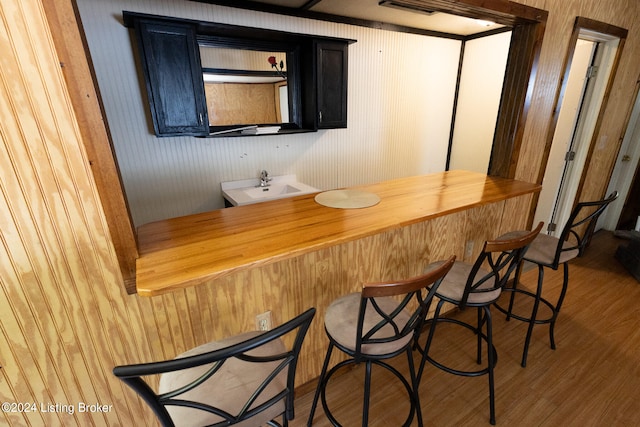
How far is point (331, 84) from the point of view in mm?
2576

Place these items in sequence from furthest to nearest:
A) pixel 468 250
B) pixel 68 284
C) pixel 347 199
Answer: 1. pixel 468 250
2. pixel 347 199
3. pixel 68 284

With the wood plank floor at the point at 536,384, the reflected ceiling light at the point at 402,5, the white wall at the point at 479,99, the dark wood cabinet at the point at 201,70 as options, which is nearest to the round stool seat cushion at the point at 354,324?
the wood plank floor at the point at 536,384

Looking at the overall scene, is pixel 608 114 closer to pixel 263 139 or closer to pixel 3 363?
pixel 263 139

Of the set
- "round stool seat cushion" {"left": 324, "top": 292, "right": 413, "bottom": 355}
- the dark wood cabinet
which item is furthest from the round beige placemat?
the dark wood cabinet

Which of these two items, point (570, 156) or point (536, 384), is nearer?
point (536, 384)

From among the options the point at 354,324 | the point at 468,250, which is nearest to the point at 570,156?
the point at 468,250

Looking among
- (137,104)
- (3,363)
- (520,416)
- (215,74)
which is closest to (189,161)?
(137,104)

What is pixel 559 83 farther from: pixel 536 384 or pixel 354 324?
pixel 354 324

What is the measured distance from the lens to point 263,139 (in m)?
2.62

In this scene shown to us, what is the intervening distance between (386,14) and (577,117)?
209cm

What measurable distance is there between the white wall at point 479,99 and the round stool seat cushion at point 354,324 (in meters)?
2.61

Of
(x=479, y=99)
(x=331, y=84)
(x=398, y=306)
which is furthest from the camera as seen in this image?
(x=479, y=99)

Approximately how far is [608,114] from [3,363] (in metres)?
4.48

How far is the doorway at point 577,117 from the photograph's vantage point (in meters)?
2.50
